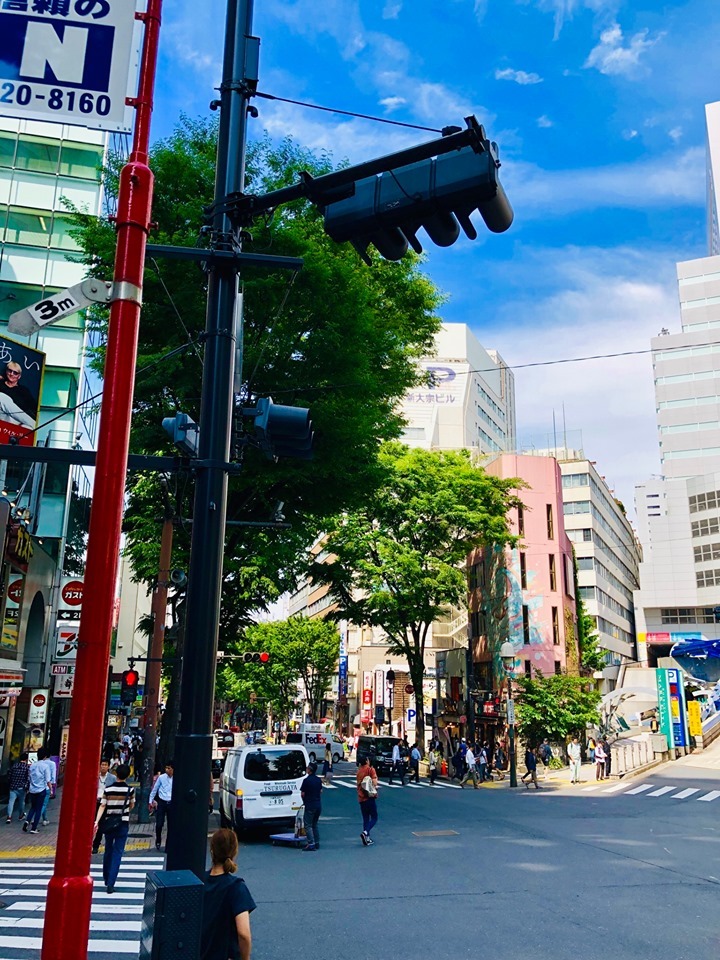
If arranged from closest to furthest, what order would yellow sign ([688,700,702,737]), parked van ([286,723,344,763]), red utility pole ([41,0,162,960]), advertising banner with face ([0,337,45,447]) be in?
red utility pole ([41,0,162,960]) → advertising banner with face ([0,337,45,447]) → yellow sign ([688,700,702,737]) → parked van ([286,723,344,763])

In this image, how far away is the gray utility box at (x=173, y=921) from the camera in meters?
4.32

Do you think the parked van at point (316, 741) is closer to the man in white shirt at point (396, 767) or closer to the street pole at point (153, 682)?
the man in white shirt at point (396, 767)

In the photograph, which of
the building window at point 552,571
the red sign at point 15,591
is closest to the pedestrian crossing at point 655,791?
the building window at point 552,571

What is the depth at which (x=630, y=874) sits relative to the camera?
12.7 metres

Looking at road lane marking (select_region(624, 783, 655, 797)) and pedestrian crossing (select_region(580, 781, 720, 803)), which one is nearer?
pedestrian crossing (select_region(580, 781, 720, 803))

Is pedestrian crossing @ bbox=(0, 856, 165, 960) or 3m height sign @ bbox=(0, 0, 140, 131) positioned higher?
3m height sign @ bbox=(0, 0, 140, 131)

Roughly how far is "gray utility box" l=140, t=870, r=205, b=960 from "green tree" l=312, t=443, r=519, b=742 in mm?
34510

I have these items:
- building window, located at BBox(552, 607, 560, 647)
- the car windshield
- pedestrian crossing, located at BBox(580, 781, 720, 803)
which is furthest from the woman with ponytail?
building window, located at BBox(552, 607, 560, 647)

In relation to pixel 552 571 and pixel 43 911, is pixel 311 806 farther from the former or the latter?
pixel 552 571

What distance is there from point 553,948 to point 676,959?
124cm

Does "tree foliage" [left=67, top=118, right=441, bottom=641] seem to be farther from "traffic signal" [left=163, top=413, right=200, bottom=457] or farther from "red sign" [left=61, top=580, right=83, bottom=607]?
"traffic signal" [left=163, top=413, right=200, bottom=457]

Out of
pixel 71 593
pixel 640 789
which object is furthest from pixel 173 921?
pixel 640 789

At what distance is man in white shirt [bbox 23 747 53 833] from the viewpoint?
712 inches

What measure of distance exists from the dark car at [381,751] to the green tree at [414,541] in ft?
10.1
